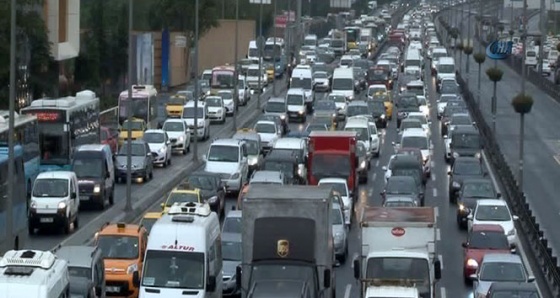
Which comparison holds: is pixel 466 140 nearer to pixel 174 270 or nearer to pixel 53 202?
pixel 53 202

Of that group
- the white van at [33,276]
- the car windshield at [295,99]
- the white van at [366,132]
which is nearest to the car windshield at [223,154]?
the white van at [366,132]

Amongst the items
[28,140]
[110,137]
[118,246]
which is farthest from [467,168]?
[118,246]

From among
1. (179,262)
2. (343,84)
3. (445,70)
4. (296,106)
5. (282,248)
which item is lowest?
(445,70)

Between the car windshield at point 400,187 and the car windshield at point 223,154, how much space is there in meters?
7.22

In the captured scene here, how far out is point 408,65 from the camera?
107375 millimetres

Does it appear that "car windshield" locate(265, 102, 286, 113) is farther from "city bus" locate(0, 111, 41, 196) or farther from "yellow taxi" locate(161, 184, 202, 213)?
"yellow taxi" locate(161, 184, 202, 213)

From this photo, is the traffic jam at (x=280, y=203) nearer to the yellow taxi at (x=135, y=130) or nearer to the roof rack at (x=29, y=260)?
the roof rack at (x=29, y=260)

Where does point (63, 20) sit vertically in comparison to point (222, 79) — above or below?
above

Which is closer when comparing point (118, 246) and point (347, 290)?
point (118, 246)

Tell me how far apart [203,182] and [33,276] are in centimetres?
2394

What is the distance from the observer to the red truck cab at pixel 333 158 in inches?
1930

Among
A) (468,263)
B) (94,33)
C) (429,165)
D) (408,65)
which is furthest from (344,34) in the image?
(468,263)

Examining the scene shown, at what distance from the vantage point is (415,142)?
5847 cm

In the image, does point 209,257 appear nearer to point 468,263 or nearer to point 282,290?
point 282,290
